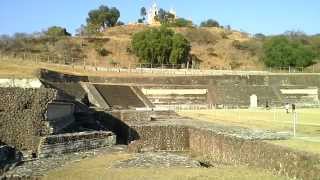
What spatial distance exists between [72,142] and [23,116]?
2335 millimetres

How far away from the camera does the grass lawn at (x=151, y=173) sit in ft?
56.8

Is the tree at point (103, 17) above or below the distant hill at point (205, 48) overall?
above

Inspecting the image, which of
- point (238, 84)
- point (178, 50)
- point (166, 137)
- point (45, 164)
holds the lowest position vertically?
point (166, 137)

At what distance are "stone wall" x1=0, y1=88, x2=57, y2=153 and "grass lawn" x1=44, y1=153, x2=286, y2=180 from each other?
316 centimetres

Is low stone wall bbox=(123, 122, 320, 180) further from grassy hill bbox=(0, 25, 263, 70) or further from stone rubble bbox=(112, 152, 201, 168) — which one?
grassy hill bbox=(0, 25, 263, 70)

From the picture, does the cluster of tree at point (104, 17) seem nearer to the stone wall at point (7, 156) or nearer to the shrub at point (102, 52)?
the shrub at point (102, 52)

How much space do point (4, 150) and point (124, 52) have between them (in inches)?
3301

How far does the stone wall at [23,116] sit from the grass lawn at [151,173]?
125 inches

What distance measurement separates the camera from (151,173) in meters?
18.2

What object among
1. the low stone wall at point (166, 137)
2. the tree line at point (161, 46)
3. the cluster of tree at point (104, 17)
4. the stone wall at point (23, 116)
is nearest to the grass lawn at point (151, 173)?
the stone wall at point (23, 116)

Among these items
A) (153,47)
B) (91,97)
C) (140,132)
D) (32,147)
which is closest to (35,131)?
(32,147)

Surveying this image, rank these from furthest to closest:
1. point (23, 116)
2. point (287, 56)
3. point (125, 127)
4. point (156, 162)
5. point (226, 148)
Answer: point (287, 56) < point (125, 127) < point (226, 148) < point (23, 116) < point (156, 162)

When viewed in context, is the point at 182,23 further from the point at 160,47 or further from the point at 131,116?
the point at 131,116

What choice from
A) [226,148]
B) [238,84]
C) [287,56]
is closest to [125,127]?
[226,148]
